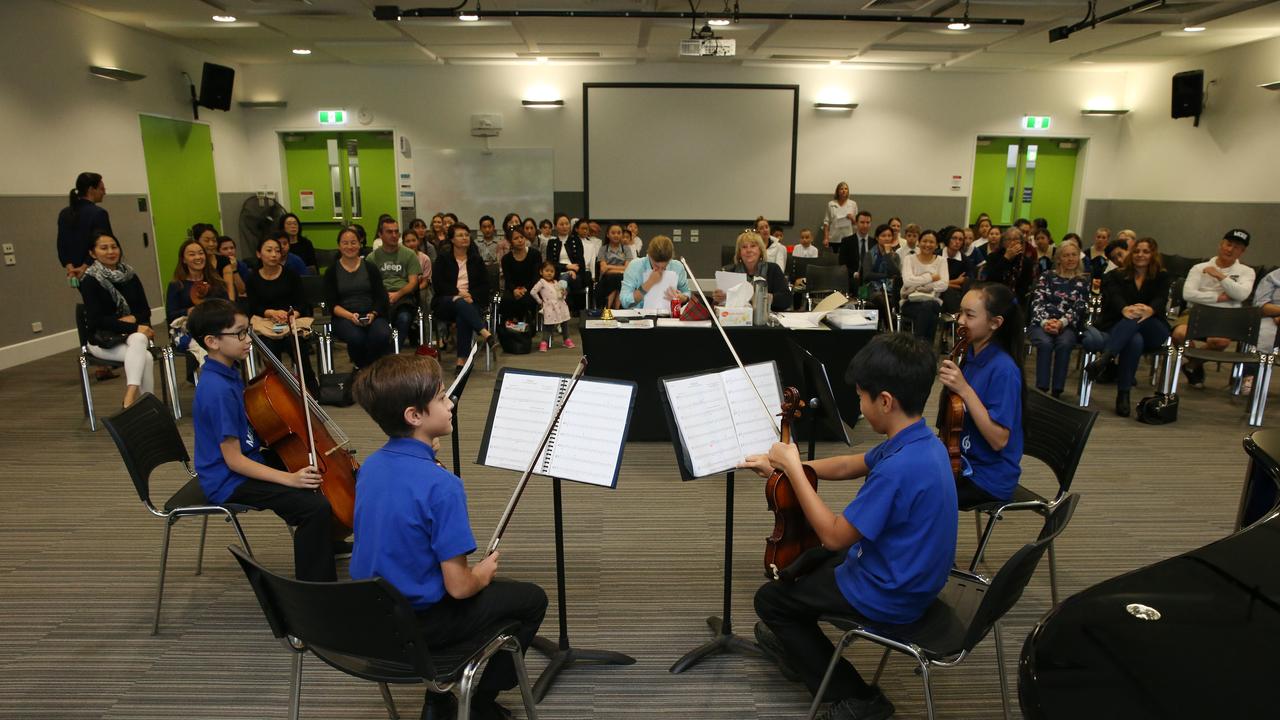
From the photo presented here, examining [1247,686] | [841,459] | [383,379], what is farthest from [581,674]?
[1247,686]

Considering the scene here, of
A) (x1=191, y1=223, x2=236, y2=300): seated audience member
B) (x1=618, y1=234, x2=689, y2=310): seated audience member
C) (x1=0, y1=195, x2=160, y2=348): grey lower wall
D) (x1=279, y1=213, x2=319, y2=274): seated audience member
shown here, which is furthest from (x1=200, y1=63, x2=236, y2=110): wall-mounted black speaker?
(x1=618, y1=234, x2=689, y2=310): seated audience member

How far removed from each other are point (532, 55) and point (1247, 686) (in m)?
10.1

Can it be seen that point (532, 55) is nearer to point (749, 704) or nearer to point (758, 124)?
point (758, 124)

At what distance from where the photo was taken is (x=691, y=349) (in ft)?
15.4

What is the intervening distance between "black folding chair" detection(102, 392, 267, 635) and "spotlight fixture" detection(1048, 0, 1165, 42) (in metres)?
7.57

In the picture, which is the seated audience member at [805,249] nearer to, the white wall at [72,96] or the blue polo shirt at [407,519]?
the white wall at [72,96]

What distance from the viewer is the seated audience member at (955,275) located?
736 cm

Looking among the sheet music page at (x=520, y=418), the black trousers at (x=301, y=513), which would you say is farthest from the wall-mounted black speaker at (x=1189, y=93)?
the black trousers at (x=301, y=513)

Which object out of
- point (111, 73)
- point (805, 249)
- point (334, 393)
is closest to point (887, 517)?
point (334, 393)

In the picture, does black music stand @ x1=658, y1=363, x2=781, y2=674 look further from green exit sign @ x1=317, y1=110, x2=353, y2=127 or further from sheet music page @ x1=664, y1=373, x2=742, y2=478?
green exit sign @ x1=317, y1=110, x2=353, y2=127

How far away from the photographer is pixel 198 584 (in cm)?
310

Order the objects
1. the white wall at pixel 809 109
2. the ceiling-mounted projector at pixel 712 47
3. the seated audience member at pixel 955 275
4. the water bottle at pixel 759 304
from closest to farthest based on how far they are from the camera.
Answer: the water bottle at pixel 759 304, the ceiling-mounted projector at pixel 712 47, the seated audience member at pixel 955 275, the white wall at pixel 809 109

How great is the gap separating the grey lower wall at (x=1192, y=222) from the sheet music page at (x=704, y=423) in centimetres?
905

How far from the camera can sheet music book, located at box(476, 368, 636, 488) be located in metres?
2.20
